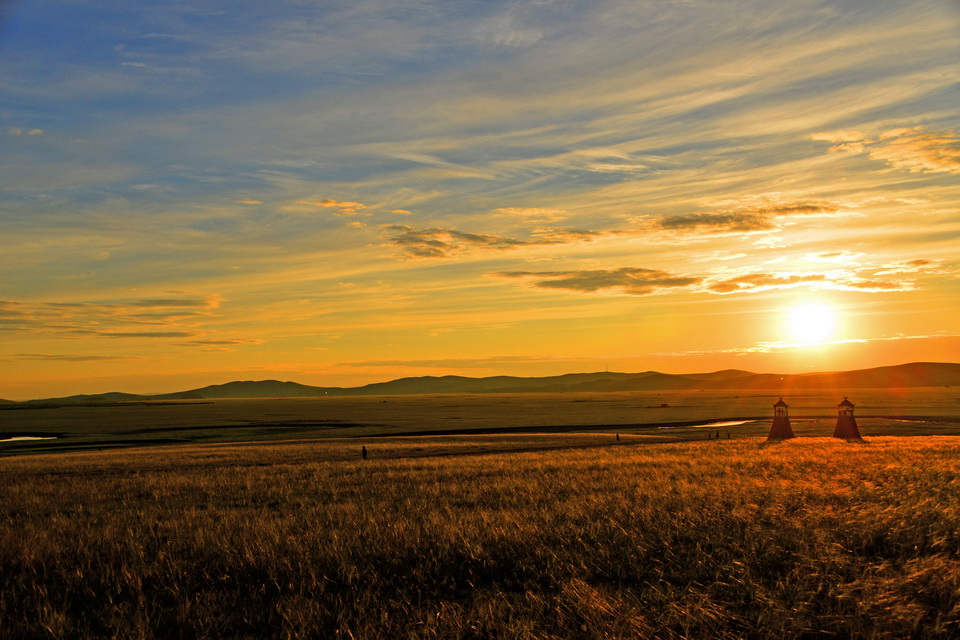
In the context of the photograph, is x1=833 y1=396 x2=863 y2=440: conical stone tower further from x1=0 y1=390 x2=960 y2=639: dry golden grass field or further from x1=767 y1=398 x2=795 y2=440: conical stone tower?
x1=0 y1=390 x2=960 y2=639: dry golden grass field

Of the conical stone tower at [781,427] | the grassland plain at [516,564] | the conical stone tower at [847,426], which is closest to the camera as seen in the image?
the grassland plain at [516,564]

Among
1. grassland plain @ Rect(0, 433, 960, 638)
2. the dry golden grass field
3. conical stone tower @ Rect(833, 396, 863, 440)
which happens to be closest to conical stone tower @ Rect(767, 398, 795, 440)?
conical stone tower @ Rect(833, 396, 863, 440)

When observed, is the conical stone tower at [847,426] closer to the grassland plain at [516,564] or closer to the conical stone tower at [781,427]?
the conical stone tower at [781,427]

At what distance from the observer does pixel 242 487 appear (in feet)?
68.9

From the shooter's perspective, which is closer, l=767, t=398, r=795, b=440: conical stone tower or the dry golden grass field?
the dry golden grass field

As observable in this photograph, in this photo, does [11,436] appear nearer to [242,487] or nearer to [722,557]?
[242,487]

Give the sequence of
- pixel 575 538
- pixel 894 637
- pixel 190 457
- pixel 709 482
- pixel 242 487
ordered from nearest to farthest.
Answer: pixel 894 637
pixel 575 538
pixel 709 482
pixel 242 487
pixel 190 457

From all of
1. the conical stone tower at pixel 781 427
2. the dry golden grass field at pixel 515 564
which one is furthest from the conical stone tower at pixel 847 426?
the dry golden grass field at pixel 515 564

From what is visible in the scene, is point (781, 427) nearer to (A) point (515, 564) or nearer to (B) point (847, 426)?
(B) point (847, 426)

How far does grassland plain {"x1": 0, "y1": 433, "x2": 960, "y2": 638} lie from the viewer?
21.8ft

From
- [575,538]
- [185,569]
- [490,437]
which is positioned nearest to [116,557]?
[185,569]

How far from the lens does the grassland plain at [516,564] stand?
21.8 feet

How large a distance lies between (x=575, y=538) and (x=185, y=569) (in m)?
5.81

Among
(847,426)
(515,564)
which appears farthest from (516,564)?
(847,426)
